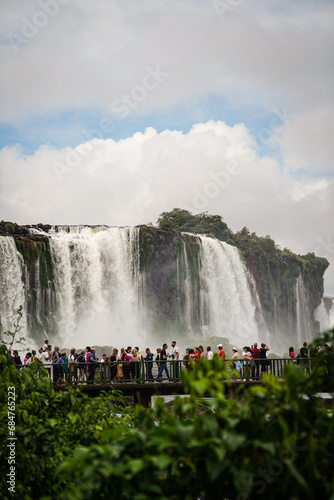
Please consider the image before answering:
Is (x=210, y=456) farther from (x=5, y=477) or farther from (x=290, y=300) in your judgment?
(x=290, y=300)

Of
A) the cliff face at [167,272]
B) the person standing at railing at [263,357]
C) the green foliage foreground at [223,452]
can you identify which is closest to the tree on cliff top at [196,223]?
the cliff face at [167,272]

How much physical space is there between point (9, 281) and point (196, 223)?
35.4 meters

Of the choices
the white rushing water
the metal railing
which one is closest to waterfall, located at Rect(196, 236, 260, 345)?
the white rushing water

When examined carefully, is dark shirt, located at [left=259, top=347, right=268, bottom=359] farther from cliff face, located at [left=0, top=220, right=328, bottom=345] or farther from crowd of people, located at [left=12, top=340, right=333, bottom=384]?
cliff face, located at [left=0, top=220, right=328, bottom=345]

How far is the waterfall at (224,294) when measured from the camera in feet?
160

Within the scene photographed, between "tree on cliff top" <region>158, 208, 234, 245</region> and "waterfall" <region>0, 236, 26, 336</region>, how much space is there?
3323cm

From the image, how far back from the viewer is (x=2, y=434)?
477 cm

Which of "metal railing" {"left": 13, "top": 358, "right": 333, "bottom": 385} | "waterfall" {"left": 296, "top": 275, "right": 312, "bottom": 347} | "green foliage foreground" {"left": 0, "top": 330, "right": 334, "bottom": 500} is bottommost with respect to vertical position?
"green foliage foreground" {"left": 0, "top": 330, "right": 334, "bottom": 500}

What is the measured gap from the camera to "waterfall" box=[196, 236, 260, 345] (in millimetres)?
48906

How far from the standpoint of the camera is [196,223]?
68.2 meters

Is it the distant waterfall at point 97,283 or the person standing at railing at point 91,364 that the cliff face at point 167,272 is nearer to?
the distant waterfall at point 97,283

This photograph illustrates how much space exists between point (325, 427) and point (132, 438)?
42.9 inches

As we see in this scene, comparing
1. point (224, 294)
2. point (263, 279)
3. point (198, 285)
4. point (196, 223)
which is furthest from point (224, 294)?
point (196, 223)

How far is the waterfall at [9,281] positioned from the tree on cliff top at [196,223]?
3323 centimetres
